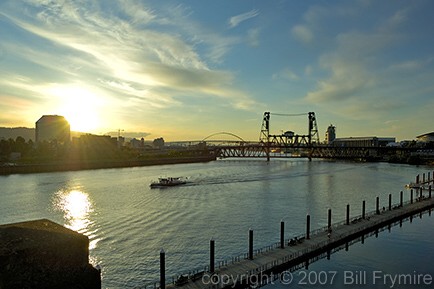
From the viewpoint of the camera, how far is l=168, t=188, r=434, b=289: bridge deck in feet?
37.8

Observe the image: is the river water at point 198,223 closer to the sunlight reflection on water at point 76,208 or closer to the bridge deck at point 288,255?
the sunlight reflection on water at point 76,208

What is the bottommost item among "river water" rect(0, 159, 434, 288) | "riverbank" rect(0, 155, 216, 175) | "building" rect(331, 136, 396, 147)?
"river water" rect(0, 159, 434, 288)

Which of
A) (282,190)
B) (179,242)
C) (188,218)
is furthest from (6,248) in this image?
(282,190)

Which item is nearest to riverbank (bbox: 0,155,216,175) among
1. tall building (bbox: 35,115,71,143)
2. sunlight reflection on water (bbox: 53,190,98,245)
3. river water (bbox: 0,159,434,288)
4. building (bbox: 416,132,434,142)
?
river water (bbox: 0,159,434,288)

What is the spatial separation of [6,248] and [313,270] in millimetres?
10763

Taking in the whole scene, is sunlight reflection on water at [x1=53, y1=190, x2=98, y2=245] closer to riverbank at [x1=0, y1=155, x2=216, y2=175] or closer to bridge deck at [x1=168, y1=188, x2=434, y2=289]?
bridge deck at [x1=168, y1=188, x2=434, y2=289]

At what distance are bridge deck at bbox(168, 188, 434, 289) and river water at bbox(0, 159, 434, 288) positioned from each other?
57cm

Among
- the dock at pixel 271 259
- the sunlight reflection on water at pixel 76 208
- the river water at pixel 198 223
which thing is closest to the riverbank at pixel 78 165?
the river water at pixel 198 223

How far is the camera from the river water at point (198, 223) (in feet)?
47.0

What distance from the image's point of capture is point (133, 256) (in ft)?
50.2

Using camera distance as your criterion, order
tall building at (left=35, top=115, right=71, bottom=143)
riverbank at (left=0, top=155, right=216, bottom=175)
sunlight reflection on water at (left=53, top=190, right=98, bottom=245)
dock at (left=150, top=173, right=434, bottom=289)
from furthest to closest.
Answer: tall building at (left=35, top=115, right=71, bottom=143) → riverbank at (left=0, top=155, right=216, bottom=175) → sunlight reflection on water at (left=53, top=190, right=98, bottom=245) → dock at (left=150, top=173, right=434, bottom=289)

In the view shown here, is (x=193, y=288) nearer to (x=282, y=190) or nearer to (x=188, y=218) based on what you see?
(x=188, y=218)

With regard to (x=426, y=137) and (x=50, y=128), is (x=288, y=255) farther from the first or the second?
(x=426, y=137)

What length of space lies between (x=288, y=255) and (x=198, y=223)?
8575 mm
